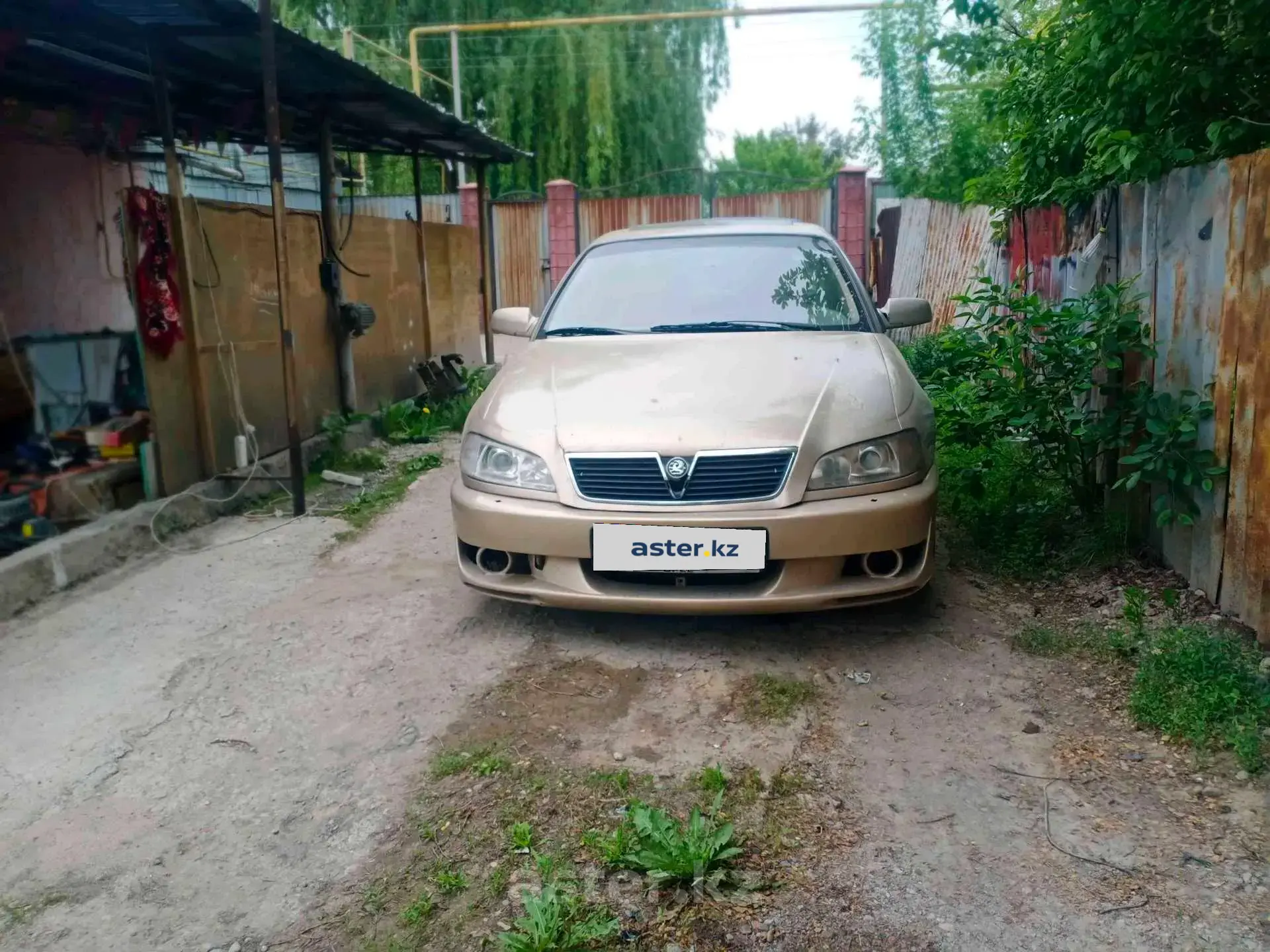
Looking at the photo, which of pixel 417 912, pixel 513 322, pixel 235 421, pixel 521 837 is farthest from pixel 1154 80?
pixel 235 421

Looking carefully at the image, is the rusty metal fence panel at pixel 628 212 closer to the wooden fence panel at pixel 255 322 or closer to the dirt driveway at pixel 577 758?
the wooden fence panel at pixel 255 322

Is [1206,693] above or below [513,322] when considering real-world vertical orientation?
below

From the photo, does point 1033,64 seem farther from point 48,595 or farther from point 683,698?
point 48,595

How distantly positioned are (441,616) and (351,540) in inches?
59.7

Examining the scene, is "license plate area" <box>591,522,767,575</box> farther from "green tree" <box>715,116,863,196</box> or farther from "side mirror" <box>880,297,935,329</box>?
Answer: "green tree" <box>715,116,863,196</box>

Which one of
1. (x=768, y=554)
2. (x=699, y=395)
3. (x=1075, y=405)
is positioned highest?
(x=699, y=395)

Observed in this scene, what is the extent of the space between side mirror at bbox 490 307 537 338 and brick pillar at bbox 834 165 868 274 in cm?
1212

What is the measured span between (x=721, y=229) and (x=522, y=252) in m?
13.2

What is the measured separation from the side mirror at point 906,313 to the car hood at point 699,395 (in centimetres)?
66

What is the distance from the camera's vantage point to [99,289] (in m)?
8.24

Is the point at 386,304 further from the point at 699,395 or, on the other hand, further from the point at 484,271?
the point at 699,395

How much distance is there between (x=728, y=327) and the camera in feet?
14.0

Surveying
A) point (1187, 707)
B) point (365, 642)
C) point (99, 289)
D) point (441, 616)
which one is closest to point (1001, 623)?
point (1187, 707)

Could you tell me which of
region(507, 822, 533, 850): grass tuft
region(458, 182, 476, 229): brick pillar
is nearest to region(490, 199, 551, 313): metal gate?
region(458, 182, 476, 229): brick pillar
